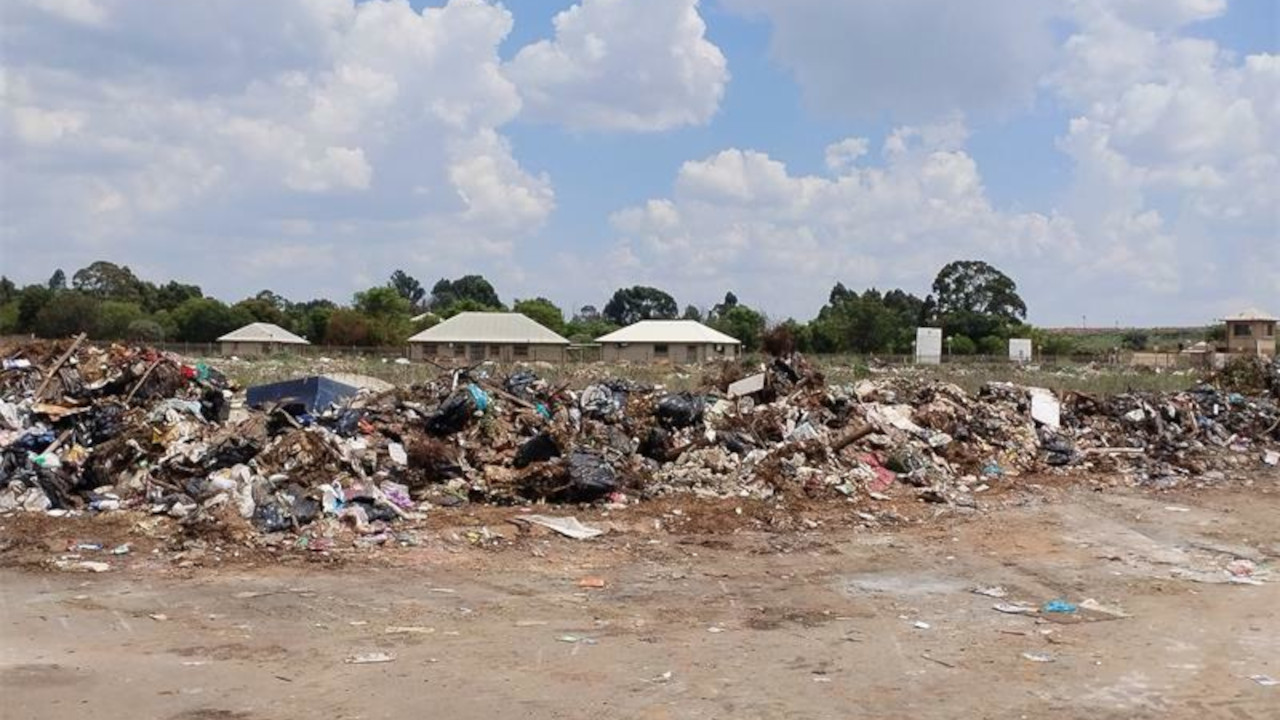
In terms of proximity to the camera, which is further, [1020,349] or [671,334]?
[671,334]

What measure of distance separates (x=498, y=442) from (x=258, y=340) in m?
52.8

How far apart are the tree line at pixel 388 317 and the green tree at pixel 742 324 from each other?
0.24ft

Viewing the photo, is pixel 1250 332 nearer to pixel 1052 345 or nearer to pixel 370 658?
pixel 1052 345

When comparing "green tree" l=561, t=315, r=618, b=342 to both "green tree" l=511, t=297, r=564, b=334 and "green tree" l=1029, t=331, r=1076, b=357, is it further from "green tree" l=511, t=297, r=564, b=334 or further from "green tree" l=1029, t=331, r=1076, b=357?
"green tree" l=1029, t=331, r=1076, b=357

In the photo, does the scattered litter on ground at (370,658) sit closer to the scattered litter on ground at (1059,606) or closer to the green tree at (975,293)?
the scattered litter on ground at (1059,606)

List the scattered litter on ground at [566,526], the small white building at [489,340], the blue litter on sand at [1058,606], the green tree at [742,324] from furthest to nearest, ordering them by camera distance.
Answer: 1. the green tree at [742,324]
2. the small white building at [489,340]
3. the scattered litter on ground at [566,526]
4. the blue litter on sand at [1058,606]

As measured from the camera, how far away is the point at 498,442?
12.1 metres

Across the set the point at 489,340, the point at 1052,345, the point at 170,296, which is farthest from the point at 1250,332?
the point at 170,296

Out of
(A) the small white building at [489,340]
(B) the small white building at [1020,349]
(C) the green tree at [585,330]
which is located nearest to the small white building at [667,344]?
(A) the small white building at [489,340]

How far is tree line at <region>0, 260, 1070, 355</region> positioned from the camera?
59.4 metres

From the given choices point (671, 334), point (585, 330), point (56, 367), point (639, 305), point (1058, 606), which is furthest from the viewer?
point (639, 305)

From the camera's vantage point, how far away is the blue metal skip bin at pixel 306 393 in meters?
13.2

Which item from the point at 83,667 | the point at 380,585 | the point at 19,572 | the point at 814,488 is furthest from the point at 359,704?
the point at 814,488

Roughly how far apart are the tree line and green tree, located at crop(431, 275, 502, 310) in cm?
1555
